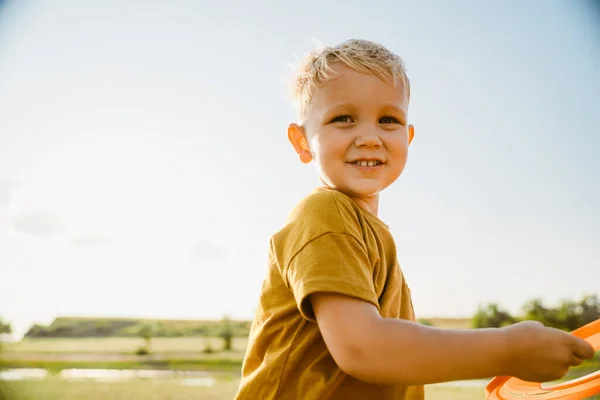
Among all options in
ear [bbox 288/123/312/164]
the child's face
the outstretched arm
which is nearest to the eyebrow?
the child's face

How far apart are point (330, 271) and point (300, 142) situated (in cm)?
41

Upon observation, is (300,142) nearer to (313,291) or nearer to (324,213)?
(324,213)

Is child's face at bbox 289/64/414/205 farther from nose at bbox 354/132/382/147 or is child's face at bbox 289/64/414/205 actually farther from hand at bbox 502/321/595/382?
hand at bbox 502/321/595/382

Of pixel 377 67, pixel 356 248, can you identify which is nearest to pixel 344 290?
pixel 356 248

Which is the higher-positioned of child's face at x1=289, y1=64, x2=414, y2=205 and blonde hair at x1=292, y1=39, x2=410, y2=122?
blonde hair at x1=292, y1=39, x2=410, y2=122

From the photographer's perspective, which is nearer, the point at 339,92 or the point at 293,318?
the point at 293,318

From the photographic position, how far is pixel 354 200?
3.35 ft

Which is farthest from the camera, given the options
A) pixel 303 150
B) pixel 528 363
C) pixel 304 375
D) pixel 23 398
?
pixel 23 398

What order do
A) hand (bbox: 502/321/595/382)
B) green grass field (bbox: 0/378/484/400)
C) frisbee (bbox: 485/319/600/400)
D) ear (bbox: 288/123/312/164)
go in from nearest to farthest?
hand (bbox: 502/321/595/382) < frisbee (bbox: 485/319/600/400) < ear (bbox: 288/123/312/164) < green grass field (bbox: 0/378/484/400)

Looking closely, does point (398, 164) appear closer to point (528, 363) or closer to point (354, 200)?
point (354, 200)

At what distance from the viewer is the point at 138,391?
471 cm

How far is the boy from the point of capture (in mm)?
726

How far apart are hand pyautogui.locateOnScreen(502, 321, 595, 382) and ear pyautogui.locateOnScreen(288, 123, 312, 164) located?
1.69 ft

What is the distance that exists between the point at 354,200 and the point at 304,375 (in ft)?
1.03
